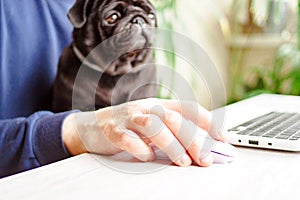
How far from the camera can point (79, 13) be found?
1.17 meters

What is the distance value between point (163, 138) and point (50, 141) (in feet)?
0.72

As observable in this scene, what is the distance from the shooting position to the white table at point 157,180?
0.57m

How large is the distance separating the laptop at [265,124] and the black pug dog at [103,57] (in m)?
0.25

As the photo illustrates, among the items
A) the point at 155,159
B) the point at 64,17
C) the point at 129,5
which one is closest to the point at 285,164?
the point at 155,159

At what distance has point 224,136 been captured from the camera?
73 cm

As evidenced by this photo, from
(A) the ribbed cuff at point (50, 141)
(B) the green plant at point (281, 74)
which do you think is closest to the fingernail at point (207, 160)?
(A) the ribbed cuff at point (50, 141)

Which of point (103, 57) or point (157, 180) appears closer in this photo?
point (157, 180)

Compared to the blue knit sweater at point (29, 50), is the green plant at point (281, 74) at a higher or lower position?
lower

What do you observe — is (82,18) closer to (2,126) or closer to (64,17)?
(64,17)

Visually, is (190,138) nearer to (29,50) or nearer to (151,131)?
(151,131)

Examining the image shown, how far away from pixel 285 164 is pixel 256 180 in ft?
0.33

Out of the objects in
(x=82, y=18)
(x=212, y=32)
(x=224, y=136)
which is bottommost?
(x=212, y=32)

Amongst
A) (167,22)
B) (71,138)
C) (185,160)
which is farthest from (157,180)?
(167,22)

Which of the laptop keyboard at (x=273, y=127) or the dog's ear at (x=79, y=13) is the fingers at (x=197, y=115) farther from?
the dog's ear at (x=79, y=13)
